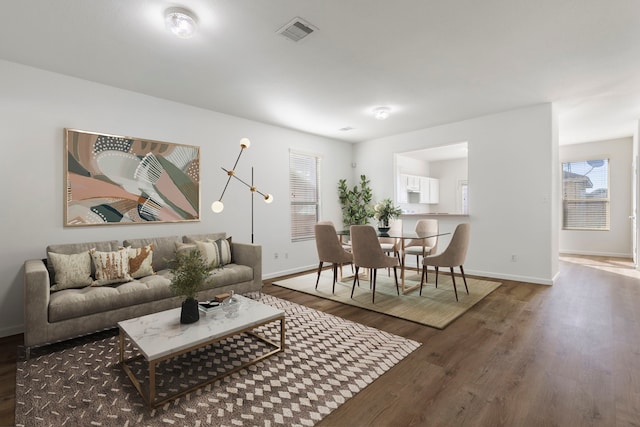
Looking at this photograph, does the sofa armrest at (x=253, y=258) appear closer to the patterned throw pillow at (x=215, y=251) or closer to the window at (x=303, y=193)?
the patterned throw pillow at (x=215, y=251)

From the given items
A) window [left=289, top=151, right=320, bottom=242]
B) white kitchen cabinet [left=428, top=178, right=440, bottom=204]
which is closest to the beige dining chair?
window [left=289, top=151, right=320, bottom=242]

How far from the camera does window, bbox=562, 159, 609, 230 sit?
22.7ft

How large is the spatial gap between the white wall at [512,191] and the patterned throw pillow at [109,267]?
4979 mm

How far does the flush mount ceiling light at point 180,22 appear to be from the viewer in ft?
7.32

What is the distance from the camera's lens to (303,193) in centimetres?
595

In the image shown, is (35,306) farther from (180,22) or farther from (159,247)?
(180,22)

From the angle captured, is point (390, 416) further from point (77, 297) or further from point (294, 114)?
point (294, 114)

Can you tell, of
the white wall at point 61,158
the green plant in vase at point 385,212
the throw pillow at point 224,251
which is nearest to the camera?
the white wall at point 61,158

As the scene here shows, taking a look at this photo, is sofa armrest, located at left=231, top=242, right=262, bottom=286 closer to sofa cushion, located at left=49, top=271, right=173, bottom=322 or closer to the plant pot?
sofa cushion, located at left=49, top=271, right=173, bottom=322

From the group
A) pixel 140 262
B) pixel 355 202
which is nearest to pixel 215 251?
pixel 140 262

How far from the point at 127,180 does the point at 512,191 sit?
5.36 meters

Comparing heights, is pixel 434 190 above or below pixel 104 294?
above

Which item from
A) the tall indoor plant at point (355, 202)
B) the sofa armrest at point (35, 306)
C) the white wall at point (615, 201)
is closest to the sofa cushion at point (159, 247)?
the sofa armrest at point (35, 306)

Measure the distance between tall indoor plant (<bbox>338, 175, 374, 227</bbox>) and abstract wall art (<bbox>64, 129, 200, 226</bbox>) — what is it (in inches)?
126
